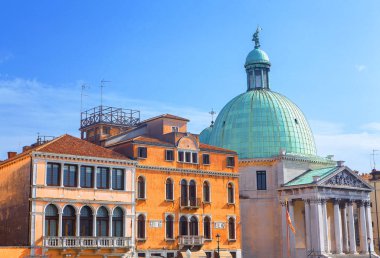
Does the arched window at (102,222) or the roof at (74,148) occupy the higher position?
the roof at (74,148)

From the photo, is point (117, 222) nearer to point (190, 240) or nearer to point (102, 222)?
point (102, 222)

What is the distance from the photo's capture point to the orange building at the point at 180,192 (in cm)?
5147

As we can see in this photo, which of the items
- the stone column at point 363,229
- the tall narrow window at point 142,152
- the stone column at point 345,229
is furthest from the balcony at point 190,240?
the stone column at point 363,229

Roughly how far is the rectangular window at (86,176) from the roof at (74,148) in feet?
3.74

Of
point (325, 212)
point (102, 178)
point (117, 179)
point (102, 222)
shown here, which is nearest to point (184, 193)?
point (117, 179)

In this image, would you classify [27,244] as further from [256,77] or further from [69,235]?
[256,77]

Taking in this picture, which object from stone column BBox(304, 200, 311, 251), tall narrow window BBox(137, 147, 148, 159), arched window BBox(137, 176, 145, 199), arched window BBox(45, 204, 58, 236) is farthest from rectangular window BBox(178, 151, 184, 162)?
stone column BBox(304, 200, 311, 251)

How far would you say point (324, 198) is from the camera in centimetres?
6412

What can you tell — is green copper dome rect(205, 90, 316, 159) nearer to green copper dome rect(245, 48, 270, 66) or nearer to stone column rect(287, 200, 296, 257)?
green copper dome rect(245, 48, 270, 66)

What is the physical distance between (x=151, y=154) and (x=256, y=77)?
3002cm

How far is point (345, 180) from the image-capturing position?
67000mm

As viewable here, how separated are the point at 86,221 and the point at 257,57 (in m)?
39.2

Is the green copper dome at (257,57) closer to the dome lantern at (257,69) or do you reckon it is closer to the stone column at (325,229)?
the dome lantern at (257,69)

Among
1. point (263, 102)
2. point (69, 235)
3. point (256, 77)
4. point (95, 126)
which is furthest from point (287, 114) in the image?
point (69, 235)
